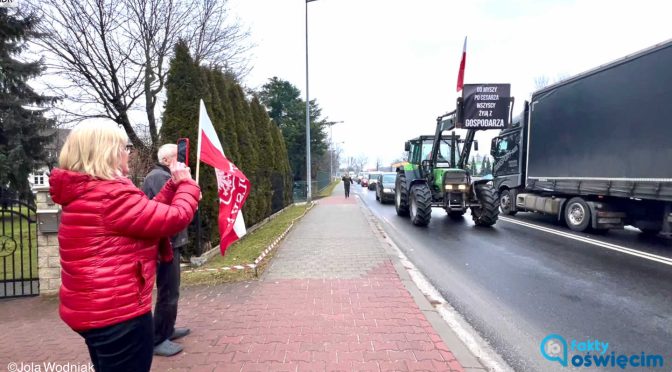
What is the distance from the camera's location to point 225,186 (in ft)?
14.8

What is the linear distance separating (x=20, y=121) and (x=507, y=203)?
19319 mm

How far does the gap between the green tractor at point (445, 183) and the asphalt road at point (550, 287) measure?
1.40m

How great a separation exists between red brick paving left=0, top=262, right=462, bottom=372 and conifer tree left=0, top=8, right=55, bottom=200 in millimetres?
12008

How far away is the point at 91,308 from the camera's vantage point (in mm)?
1626

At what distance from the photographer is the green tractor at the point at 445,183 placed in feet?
34.1

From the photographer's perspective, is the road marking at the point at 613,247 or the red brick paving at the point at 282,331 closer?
the red brick paving at the point at 282,331

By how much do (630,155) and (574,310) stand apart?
208 inches

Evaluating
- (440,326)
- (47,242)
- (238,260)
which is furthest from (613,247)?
(47,242)

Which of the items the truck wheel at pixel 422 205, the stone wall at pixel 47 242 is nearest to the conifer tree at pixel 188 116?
the stone wall at pixel 47 242

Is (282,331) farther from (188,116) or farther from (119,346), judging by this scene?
(188,116)

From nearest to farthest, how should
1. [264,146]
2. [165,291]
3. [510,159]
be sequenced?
[165,291] < [510,159] < [264,146]

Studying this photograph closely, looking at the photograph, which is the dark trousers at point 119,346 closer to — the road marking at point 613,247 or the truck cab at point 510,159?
the road marking at point 613,247

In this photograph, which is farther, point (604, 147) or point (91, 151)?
point (604, 147)

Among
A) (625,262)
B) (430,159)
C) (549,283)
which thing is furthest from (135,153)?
(625,262)
